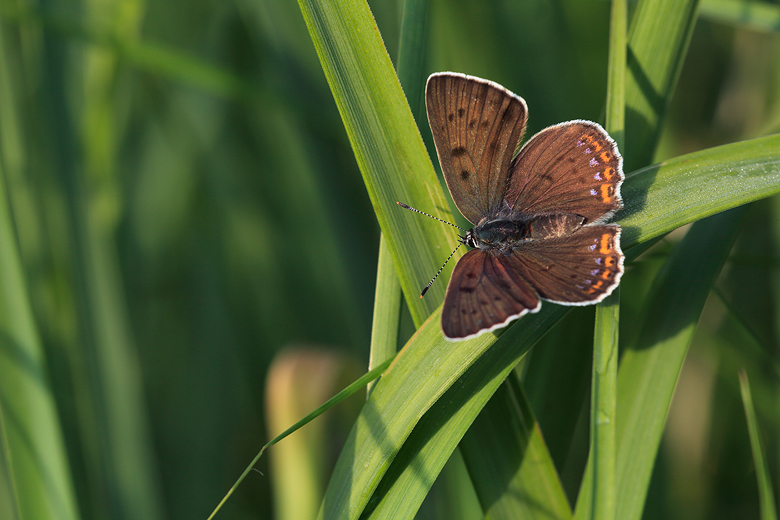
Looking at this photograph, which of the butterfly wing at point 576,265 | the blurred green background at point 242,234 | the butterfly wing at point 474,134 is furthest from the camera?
the blurred green background at point 242,234

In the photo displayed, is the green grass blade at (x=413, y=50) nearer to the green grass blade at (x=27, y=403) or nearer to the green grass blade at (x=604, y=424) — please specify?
the green grass blade at (x=604, y=424)

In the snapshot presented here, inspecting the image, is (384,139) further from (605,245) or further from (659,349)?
(659,349)

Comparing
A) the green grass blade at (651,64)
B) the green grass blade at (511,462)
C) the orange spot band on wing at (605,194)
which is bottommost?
the green grass blade at (511,462)

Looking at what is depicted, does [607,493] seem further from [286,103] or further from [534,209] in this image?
[286,103]

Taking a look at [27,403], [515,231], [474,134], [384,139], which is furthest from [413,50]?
[27,403]

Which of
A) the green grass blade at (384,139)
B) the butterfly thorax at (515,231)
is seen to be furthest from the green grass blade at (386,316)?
the butterfly thorax at (515,231)

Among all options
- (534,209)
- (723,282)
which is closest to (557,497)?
(534,209)

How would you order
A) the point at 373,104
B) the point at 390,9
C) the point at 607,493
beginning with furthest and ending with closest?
the point at 390,9 < the point at 373,104 < the point at 607,493
